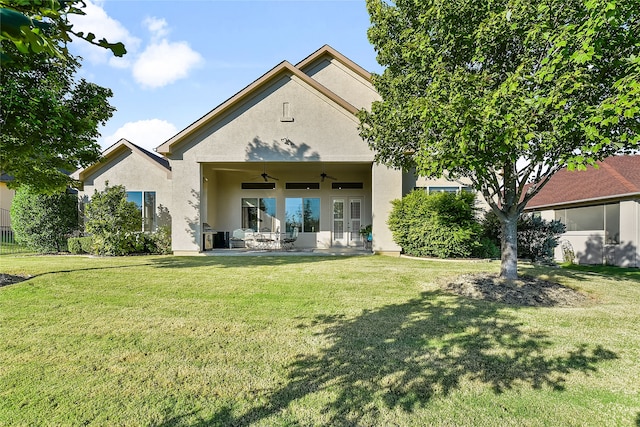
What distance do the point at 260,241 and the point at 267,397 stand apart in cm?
1285

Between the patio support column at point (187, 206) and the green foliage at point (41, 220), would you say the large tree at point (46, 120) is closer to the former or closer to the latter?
the patio support column at point (187, 206)

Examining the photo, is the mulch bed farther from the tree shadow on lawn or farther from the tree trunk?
the tree shadow on lawn

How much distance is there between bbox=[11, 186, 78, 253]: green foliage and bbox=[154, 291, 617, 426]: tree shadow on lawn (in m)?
15.5

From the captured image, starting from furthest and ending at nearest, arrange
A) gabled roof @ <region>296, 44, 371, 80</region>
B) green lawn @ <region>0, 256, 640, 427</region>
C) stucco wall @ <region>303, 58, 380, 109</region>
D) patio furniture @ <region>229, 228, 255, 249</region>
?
stucco wall @ <region>303, 58, 380, 109</region>
gabled roof @ <region>296, 44, 371, 80</region>
patio furniture @ <region>229, 228, 255, 249</region>
green lawn @ <region>0, 256, 640, 427</region>

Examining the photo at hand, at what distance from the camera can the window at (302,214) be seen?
1711cm

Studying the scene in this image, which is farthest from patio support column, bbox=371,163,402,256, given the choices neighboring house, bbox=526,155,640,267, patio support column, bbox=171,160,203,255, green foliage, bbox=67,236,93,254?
green foliage, bbox=67,236,93,254

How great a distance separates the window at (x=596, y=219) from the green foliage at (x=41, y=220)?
976 inches

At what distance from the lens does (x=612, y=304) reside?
650 centimetres

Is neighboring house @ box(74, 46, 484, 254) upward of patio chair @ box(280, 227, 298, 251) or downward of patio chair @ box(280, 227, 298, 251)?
upward

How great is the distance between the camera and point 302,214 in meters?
17.2

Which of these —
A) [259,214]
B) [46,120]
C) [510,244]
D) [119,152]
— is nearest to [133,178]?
[119,152]

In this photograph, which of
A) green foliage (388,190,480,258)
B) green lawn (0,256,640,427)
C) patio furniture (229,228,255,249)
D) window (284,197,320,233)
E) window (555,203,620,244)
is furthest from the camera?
window (284,197,320,233)

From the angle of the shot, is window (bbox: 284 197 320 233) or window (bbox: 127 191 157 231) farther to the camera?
window (bbox: 284 197 320 233)

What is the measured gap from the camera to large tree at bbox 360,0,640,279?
516cm
